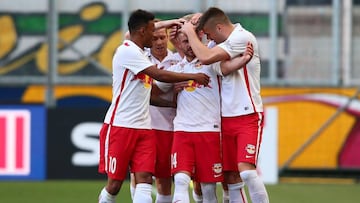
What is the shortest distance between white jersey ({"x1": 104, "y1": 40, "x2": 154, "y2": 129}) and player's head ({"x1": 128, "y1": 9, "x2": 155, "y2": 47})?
11cm

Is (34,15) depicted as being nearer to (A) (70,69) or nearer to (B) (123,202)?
(A) (70,69)

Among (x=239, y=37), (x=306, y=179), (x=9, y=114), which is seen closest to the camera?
(x=239, y=37)

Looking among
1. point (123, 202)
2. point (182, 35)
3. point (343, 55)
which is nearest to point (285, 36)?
point (343, 55)

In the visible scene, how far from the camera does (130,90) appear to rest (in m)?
9.12

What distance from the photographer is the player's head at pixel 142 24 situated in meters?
9.12

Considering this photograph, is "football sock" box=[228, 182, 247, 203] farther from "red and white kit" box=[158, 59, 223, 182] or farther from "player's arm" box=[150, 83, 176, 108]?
"player's arm" box=[150, 83, 176, 108]

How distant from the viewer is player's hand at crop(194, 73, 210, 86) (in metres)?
9.20

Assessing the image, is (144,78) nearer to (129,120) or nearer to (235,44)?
(129,120)

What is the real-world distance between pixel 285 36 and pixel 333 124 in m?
1.64

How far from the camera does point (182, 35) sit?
9383 millimetres

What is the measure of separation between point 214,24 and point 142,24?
60cm

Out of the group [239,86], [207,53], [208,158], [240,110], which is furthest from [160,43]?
[208,158]

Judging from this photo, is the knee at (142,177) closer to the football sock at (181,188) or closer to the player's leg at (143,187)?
the player's leg at (143,187)

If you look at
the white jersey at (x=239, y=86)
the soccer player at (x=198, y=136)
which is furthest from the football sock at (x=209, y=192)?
the white jersey at (x=239, y=86)
